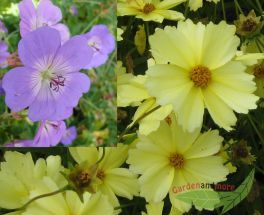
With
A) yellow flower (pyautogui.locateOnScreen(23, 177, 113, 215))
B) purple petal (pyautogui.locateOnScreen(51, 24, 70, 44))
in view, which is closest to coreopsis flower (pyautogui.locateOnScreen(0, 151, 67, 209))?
yellow flower (pyautogui.locateOnScreen(23, 177, 113, 215))

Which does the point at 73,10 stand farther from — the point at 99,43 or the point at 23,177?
the point at 23,177

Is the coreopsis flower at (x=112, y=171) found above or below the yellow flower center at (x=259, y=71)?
below

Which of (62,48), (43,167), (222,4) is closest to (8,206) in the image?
(43,167)

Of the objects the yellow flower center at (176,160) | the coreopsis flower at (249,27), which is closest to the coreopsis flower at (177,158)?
the yellow flower center at (176,160)

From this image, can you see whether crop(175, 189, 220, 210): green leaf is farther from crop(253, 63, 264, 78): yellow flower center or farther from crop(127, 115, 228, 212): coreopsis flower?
crop(253, 63, 264, 78): yellow flower center

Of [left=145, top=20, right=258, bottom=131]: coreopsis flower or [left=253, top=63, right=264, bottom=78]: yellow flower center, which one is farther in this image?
[left=253, top=63, right=264, bottom=78]: yellow flower center

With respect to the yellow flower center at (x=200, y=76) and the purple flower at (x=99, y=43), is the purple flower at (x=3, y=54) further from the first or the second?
the yellow flower center at (x=200, y=76)

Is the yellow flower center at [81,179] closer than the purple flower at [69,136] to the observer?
Yes
